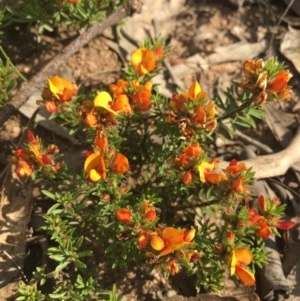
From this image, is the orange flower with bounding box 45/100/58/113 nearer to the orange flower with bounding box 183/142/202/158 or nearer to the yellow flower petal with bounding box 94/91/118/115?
the yellow flower petal with bounding box 94/91/118/115

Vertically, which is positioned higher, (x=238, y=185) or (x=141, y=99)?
(x=141, y=99)

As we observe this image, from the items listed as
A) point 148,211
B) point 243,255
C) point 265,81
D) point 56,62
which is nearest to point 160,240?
point 148,211

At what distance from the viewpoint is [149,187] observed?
4688 mm

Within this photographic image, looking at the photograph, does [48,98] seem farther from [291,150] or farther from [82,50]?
[291,150]

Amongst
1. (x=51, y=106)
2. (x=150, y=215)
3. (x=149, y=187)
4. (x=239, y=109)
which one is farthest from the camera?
(x=149, y=187)

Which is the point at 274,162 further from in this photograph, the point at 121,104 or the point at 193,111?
the point at 121,104

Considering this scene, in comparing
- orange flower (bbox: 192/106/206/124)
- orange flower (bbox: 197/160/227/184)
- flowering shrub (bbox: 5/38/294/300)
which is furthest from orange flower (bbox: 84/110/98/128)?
orange flower (bbox: 197/160/227/184)

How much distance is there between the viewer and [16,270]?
4.55 m

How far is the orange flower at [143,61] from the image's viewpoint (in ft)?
14.6

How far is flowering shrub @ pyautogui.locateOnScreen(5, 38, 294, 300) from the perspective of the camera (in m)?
3.80

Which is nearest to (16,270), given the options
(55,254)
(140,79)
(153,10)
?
(55,254)

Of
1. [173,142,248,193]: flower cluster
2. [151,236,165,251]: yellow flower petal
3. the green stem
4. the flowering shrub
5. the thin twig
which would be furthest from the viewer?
the thin twig

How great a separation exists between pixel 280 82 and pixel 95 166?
4.72ft

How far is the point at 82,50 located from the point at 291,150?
2399 millimetres
